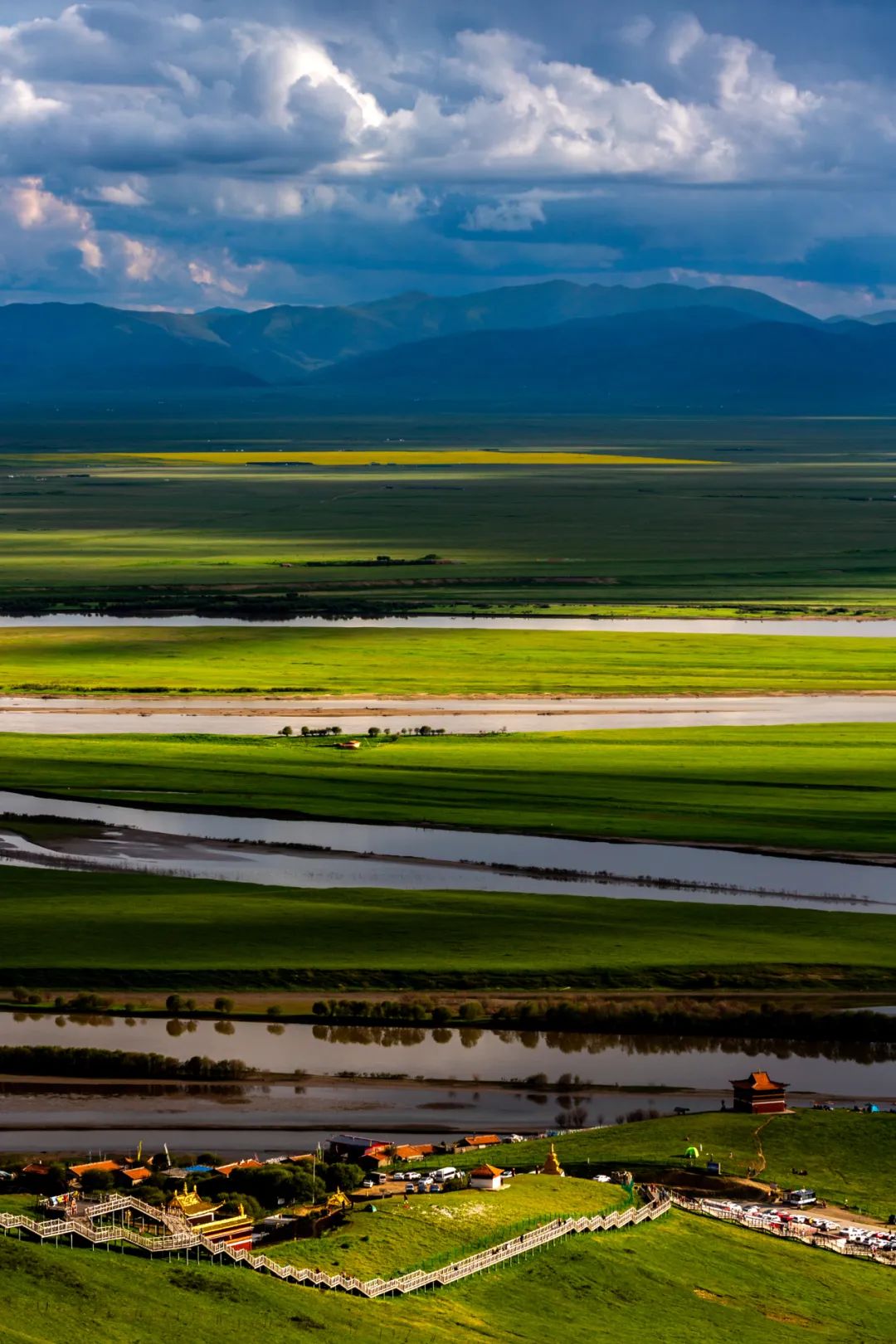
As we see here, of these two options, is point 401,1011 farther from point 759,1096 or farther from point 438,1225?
point 438,1225

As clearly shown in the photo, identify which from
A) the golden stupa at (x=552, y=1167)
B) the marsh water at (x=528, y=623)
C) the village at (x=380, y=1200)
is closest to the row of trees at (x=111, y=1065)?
the village at (x=380, y=1200)

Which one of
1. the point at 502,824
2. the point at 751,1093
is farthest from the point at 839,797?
the point at 751,1093

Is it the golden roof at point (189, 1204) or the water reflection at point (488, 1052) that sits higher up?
the water reflection at point (488, 1052)

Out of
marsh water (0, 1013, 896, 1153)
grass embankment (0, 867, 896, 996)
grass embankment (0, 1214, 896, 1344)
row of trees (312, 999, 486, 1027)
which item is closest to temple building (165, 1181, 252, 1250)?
grass embankment (0, 1214, 896, 1344)

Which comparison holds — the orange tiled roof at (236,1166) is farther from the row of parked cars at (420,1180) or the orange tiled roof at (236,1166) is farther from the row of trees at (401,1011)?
the row of trees at (401,1011)

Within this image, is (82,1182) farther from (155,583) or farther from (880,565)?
(880,565)

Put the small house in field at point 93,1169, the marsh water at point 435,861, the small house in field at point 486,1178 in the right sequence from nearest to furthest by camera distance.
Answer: the small house in field at point 93,1169 < the small house in field at point 486,1178 < the marsh water at point 435,861

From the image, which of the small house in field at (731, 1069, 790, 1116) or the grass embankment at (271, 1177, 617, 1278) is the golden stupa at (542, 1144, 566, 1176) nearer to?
the grass embankment at (271, 1177, 617, 1278)
